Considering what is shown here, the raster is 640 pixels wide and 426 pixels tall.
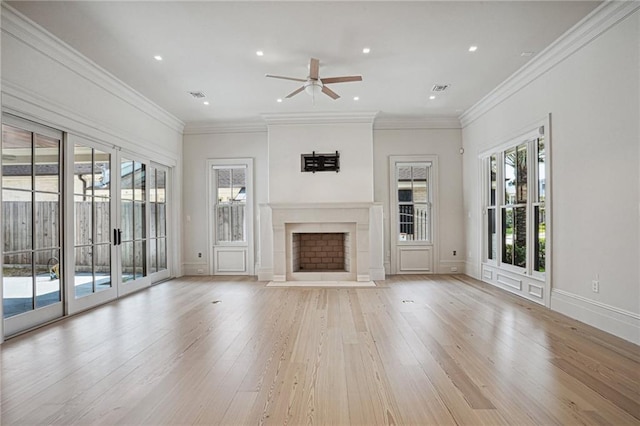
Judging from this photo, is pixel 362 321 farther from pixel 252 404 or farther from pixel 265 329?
pixel 252 404

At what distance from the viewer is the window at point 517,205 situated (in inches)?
190

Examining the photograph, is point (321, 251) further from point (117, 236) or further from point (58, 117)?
point (58, 117)

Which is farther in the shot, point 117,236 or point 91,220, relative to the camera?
point 117,236

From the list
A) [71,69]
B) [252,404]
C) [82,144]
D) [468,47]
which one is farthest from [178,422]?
[468,47]

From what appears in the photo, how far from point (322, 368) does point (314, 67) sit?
3.31m

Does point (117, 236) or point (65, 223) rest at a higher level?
point (65, 223)

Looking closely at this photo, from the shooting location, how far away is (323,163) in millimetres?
6820

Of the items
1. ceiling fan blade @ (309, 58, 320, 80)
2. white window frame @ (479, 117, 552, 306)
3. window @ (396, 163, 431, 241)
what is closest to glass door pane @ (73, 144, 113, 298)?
ceiling fan blade @ (309, 58, 320, 80)

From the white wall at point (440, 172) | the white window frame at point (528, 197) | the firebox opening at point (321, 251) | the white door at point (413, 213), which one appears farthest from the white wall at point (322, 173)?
the white window frame at point (528, 197)

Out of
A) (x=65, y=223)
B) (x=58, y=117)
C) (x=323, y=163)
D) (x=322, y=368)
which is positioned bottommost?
(x=322, y=368)

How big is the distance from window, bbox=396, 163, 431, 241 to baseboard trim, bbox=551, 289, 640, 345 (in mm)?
3195

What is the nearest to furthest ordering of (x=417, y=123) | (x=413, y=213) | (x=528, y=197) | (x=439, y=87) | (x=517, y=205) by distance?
(x=528, y=197)
(x=517, y=205)
(x=439, y=87)
(x=417, y=123)
(x=413, y=213)

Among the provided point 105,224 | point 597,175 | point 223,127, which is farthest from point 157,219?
point 597,175

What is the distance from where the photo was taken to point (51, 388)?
245 cm
